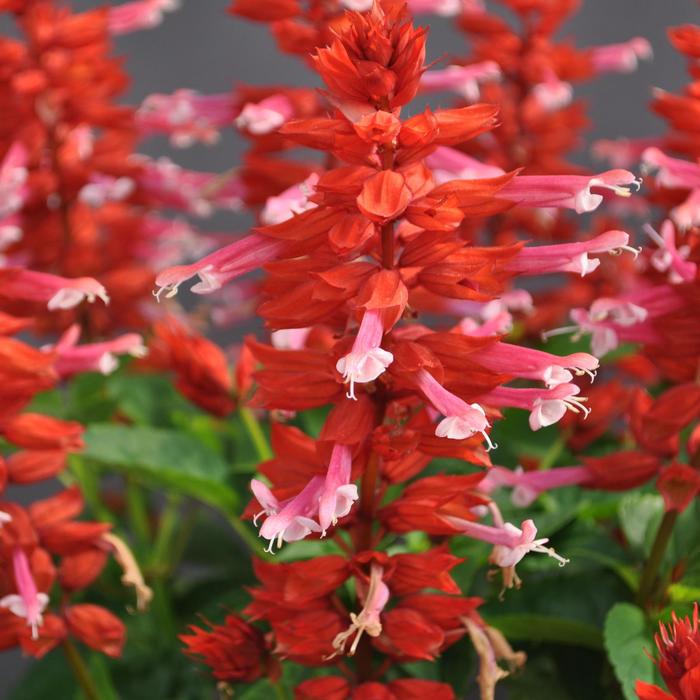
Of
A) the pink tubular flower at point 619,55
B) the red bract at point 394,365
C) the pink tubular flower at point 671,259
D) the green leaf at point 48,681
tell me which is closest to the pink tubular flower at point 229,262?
the red bract at point 394,365

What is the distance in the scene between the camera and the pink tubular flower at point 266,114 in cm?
79

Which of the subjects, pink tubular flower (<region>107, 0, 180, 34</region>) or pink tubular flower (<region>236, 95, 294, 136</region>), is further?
pink tubular flower (<region>107, 0, 180, 34</region>)

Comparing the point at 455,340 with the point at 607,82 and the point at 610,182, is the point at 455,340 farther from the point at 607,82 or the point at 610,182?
the point at 607,82

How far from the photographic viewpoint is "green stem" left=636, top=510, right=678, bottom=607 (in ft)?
2.14

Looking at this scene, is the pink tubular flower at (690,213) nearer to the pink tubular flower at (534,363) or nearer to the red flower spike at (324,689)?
the pink tubular flower at (534,363)

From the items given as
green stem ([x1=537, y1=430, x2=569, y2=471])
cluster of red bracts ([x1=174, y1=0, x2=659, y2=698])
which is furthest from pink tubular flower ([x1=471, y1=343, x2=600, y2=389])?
green stem ([x1=537, y1=430, x2=569, y2=471])

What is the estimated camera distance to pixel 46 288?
66 cm

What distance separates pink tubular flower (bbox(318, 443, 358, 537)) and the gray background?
1.21 meters

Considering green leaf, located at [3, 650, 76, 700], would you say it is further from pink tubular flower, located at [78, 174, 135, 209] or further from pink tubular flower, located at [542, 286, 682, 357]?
pink tubular flower, located at [542, 286, 682, 357]

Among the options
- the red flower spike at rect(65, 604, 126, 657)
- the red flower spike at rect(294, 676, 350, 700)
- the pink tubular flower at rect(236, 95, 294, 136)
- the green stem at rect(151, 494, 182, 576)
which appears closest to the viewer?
the red flower spike at rect(294, 676, 350, 700)

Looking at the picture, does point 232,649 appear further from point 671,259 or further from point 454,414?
point 671,259

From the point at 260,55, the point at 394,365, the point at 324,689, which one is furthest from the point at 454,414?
the point at 260,55

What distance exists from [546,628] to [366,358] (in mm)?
273

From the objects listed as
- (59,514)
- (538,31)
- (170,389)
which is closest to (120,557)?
(59,514)
